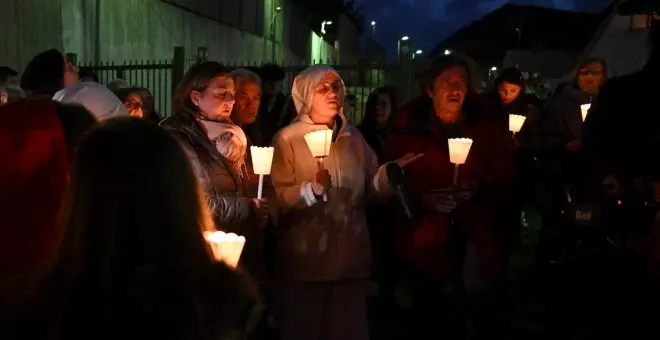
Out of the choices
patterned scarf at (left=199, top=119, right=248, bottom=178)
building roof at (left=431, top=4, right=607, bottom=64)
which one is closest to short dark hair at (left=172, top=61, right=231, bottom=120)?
patterned scarf at (left=199, top=119, right=248, bottom=178)

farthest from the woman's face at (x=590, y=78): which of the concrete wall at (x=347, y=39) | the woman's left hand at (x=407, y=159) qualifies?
the concrete wall at (x=347, y=39)

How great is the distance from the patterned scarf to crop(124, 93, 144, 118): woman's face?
86.7 inches

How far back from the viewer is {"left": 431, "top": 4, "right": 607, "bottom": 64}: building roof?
178 ft

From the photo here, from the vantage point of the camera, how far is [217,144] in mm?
4383

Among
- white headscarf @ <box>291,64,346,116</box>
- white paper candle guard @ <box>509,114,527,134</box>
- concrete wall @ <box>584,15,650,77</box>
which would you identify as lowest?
white paper candle guard @ <box>509,114,527,134</box>

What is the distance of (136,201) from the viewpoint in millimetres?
1934

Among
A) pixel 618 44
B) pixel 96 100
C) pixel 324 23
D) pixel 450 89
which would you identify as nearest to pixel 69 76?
pixel 96 100

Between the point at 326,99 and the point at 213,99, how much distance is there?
2.50 ft

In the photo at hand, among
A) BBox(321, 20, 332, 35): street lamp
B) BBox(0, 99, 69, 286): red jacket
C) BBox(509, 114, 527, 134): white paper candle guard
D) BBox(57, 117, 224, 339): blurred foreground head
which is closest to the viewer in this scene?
BBox(57, 117, 224, 339): blurred foreground head

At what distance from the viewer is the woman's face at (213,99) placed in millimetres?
4402

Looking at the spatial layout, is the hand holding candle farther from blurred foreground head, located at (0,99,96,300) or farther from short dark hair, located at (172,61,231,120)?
blurred foreground head, located at (0,99,96,300)

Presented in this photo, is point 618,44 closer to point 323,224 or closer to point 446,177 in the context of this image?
point 446,177

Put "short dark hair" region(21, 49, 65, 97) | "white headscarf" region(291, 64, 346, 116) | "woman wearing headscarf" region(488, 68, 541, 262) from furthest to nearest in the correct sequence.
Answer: "woman wearing headscarf" region(488, 68, 541, 262)
"short dark hair" region(21, 49, 65, 97)
"white headscarf" region(291, 64, 346, 116)

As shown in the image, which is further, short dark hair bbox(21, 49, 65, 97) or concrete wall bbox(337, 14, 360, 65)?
concrete wall bbox(337, 14, 360, 65)
